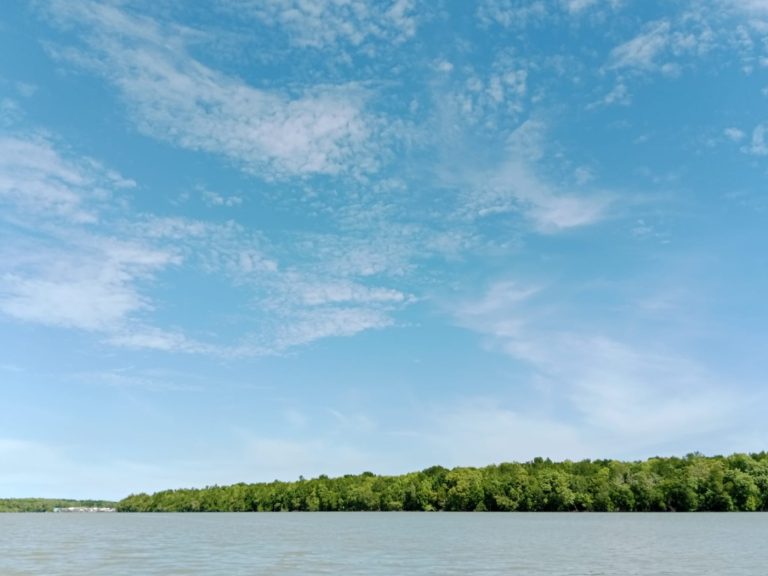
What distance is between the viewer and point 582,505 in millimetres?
148000
